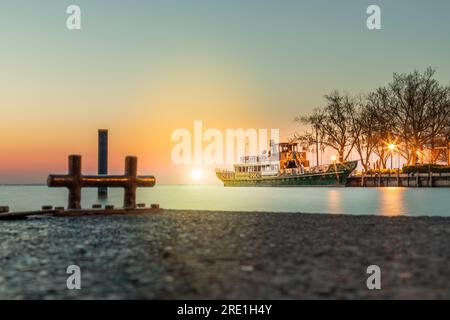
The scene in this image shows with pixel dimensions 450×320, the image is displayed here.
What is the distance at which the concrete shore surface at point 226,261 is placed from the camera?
563cm

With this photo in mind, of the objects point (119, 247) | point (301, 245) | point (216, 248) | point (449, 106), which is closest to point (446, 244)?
point (301, 245)

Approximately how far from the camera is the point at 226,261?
7227mm

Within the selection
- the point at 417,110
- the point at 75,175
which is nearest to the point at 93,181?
the point at 75,175

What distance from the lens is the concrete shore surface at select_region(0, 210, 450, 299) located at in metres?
5.63

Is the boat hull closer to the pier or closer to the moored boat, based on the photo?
the moored boat

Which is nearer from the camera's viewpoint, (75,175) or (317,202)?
(75,175)

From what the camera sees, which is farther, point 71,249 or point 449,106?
point 449,106

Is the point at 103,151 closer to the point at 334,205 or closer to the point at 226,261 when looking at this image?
the point at 226,261

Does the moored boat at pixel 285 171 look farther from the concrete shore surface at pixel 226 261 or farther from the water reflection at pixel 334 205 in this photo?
the concrete shore surface at pixel 226 261

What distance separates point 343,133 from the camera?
2872 inches

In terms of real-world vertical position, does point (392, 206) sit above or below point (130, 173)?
below

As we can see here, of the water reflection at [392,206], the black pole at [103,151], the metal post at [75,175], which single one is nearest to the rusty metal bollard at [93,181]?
the metal post at [75,175]
